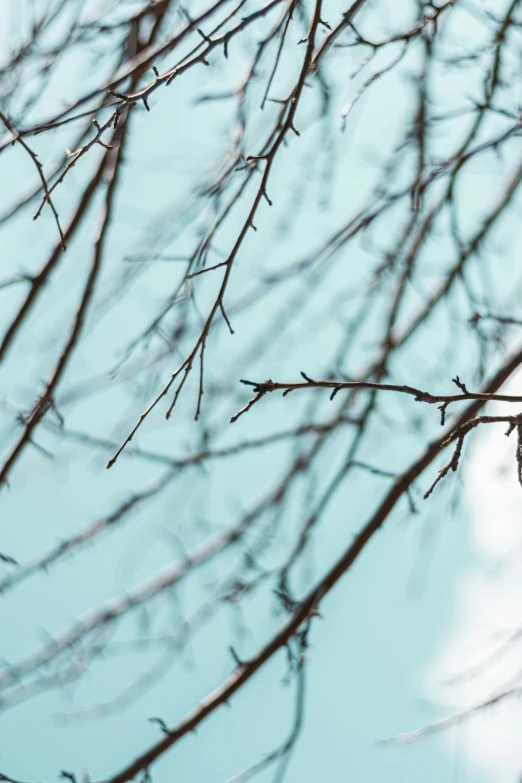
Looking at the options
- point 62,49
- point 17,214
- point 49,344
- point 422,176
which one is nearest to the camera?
point 17,214

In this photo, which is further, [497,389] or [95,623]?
[95,623]

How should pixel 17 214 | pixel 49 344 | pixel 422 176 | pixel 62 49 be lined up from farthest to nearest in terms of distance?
pixel 49 344, pixel 422 176, pixel 62 49, pixel 17 214

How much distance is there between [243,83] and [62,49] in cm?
52

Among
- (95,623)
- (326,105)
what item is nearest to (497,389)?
(326,105)

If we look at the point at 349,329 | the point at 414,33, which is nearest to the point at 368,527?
the point at 349,329

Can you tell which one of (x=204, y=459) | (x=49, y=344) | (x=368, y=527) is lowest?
(x=368, y=527)

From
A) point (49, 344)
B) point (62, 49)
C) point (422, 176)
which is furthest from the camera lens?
point (49, 344)

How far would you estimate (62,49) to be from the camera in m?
2.24

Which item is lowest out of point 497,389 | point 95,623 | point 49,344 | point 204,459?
point 497,389

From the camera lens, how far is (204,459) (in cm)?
261

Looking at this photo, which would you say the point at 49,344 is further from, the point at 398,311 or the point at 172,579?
the point at 398,311

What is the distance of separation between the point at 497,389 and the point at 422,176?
2.49 ft

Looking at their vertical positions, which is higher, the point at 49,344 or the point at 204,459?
the point at 49,344

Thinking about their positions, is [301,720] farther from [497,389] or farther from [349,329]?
[349,329]
